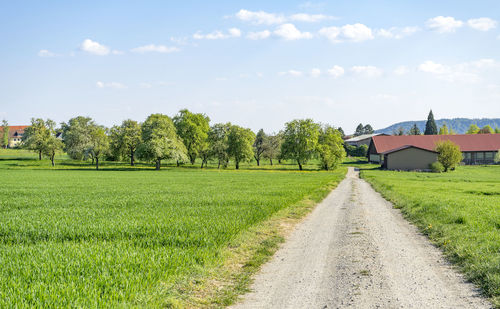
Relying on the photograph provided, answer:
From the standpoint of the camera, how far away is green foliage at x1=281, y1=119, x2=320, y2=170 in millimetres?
77438

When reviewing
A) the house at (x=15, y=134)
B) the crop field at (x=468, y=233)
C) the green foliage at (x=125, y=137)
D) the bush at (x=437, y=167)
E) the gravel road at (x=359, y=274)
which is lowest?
the gravel road at (x=359, y=274)

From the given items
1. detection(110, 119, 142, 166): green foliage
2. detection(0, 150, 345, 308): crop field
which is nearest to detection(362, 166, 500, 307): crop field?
detection(0, 150, 345, 308): crop field

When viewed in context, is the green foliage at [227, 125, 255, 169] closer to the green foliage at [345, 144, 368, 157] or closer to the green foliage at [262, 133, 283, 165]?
the green foliage at [262, 133, 283, 165]

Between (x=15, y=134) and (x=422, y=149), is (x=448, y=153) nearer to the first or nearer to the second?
(x=422, y=149)

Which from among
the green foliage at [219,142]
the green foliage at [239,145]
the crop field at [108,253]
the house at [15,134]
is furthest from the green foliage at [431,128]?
the house at [15,134]

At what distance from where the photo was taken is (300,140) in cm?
7850

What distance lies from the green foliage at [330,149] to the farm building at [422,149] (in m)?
9.91

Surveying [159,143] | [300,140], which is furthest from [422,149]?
[159,143]

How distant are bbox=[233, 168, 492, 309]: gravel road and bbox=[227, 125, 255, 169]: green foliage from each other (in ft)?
225

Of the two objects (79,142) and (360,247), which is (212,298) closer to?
(360,247)

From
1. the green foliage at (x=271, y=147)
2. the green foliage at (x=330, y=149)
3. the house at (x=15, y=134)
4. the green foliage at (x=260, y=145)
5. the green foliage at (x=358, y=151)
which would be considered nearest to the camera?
the green foliage at (x=330, y=149)

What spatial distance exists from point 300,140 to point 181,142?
26.3 m

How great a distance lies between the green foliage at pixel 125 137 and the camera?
7431cm

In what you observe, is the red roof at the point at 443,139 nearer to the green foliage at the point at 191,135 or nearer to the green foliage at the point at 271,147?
the green foliage at the point at 271,147
